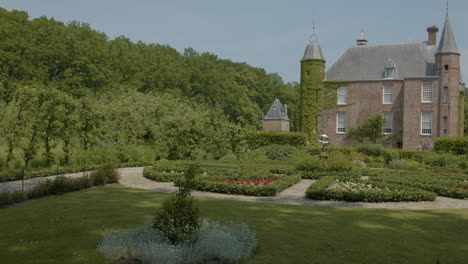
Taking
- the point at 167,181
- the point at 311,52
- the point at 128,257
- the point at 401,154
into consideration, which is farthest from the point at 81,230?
the point at 311,52

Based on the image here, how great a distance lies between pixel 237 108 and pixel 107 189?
4453 centimetres

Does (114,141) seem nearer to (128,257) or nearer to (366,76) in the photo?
(128,257)

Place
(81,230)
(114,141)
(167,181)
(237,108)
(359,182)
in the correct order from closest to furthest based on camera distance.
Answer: (81,230) < (359,182) < (167,181) < (114,141) < (237,108)

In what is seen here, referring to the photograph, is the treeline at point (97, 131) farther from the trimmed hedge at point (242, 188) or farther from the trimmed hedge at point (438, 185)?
the trimmed hedge at point (438, 185)

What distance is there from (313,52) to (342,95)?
453 centimetres

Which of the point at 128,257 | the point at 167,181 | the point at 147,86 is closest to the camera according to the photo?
the point at 128,257

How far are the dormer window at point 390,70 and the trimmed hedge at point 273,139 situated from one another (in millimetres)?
9924

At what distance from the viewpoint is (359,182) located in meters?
13.9

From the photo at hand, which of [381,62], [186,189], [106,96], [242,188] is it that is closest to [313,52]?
[381,62]

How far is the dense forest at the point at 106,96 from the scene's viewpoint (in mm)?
16625

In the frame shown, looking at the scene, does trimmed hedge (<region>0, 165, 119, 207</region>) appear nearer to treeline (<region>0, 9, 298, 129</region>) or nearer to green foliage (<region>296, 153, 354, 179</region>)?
green foliage (<region>296, 153, 354, 179</region>)

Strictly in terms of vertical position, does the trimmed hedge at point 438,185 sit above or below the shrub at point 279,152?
below

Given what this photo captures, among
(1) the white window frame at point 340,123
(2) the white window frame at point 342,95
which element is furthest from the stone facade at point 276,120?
(2) the white window frame at point 342,95

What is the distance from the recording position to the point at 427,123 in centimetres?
3266
